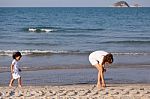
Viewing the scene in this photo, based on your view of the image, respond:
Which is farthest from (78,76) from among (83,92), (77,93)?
(77,93)

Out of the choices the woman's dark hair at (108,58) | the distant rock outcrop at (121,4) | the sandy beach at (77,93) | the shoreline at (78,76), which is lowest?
the sandy beach at (77,93)

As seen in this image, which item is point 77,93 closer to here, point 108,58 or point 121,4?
point 108,58

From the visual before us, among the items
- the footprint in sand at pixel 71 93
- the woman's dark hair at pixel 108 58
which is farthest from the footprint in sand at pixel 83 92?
the woman's dark hair at pixel 108 58

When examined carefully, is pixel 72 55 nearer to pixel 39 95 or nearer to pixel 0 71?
pixel 0 71

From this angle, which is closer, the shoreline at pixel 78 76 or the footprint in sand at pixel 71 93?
the footprint in sand at pixel 71 93

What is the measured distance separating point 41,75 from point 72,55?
21.7 feet

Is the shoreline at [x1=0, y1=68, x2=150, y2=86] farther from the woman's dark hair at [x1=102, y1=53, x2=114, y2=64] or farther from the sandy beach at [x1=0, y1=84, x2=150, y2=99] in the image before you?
the woman's dark hair at [x1=102, y1=53, x2=114, y2=64]

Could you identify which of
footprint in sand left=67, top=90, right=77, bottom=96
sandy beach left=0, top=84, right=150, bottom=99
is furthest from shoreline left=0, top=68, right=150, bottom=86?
footprint in sand left=67, top=90, right=77, bottom=96

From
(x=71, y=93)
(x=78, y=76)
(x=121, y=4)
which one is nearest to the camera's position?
(x=71, y=93)

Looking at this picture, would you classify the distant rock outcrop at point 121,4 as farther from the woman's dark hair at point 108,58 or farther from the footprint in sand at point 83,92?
the footprint in sand at point 83,92

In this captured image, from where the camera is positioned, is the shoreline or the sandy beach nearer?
the sandy beach

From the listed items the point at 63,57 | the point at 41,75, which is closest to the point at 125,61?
the point at 63,57

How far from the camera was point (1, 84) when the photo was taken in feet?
41.0

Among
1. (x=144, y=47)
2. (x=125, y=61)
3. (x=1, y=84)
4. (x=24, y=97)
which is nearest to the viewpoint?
(x=24, y=97)
